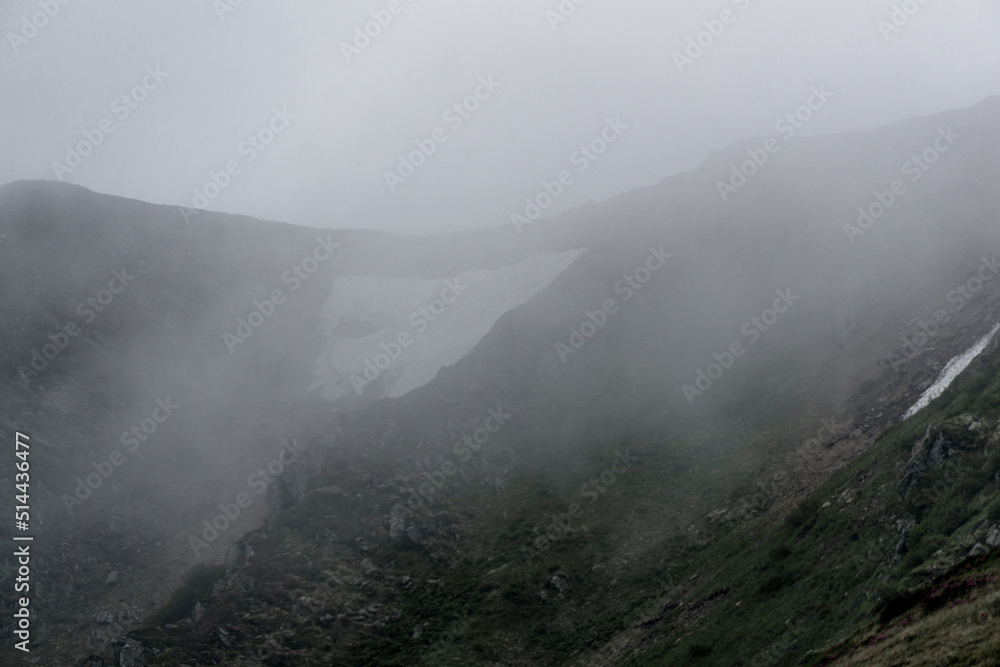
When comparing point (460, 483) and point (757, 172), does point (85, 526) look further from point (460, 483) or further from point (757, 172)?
point (757, 172)

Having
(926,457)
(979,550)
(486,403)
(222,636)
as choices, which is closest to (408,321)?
(486,403)

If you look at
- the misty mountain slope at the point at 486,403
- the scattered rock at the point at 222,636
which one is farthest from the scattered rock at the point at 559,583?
the scattered rock at the point at 222,636

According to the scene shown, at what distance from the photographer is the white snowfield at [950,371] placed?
34.7 m

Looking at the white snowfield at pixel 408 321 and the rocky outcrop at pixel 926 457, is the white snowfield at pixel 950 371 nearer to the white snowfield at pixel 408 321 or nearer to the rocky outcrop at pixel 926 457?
the rocky outcrop at pixel 926 457

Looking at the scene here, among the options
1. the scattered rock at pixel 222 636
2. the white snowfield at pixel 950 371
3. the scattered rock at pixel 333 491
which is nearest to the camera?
the scattered rock at pixel 222 636

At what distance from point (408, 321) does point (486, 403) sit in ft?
85.7

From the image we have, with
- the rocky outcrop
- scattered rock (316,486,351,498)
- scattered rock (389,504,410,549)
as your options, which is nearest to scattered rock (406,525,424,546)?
scattered rock (389,504,410,549)

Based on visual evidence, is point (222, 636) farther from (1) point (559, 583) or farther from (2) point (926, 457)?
(2) point (926, 457)

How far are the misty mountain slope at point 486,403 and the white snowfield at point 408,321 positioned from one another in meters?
0.92

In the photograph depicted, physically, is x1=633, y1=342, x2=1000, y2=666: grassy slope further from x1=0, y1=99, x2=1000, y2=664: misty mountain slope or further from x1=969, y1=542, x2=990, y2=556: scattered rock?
x1=0, y1=99, x2=1000, y2=664: misty mountain slope

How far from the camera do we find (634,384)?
59.6 meters

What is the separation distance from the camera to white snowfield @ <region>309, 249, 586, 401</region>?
68750 millimetres

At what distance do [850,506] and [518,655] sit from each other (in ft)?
60.7

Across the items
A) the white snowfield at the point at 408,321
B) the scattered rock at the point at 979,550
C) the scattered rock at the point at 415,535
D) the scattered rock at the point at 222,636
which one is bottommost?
the scattered rock at the point at 979,550
